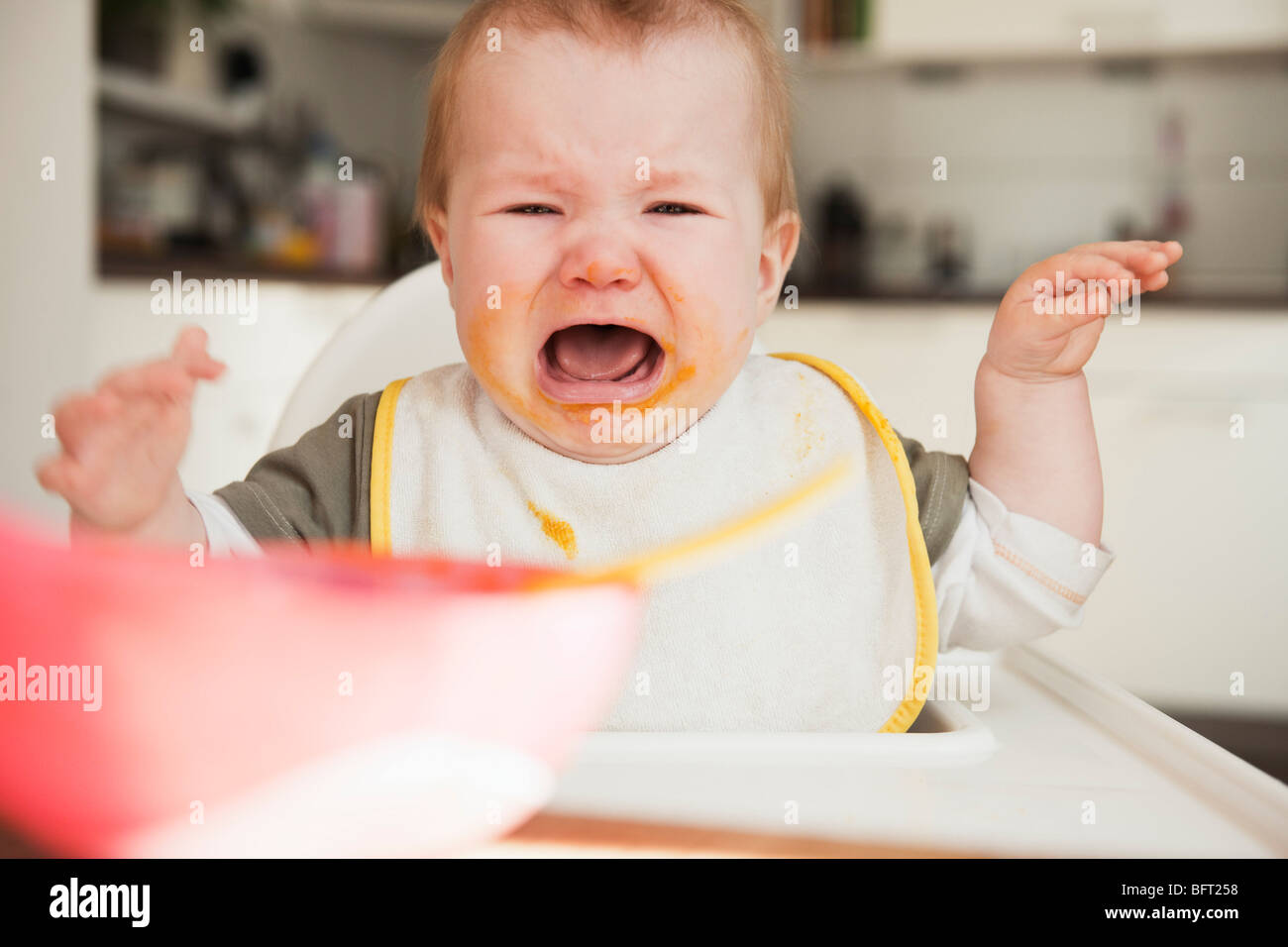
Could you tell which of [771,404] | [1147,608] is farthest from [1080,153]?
[771,404]

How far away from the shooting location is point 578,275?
0.52 m

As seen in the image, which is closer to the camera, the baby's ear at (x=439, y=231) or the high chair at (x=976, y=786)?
the high chair at (x=976, y=786)

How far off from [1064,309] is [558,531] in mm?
286

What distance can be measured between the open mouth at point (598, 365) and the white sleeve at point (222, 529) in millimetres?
163

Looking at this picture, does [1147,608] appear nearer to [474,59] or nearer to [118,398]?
[474,59]

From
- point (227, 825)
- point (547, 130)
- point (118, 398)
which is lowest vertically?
point (227, 825)

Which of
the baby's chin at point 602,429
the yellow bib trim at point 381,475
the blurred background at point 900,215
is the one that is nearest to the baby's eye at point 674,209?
the baby's chin at point 602,429

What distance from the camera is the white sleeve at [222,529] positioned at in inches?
19.9

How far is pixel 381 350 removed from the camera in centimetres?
87

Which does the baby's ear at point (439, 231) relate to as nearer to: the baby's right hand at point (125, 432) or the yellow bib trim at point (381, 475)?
the yellow bib trim at point (381, 475)

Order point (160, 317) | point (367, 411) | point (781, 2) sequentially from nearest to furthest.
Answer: point (367, 411), point (160, 317), point (781, 2)

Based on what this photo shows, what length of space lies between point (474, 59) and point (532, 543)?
0.85 feet

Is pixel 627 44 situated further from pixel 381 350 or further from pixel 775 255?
pixel 381 350

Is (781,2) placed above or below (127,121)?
above
